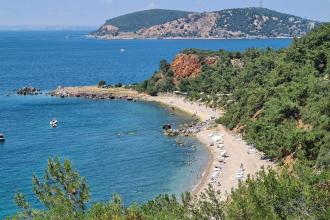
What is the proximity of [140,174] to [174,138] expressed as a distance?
18.4 metres

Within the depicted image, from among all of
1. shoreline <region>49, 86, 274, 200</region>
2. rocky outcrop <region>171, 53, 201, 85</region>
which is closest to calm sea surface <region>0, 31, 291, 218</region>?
shoreline <region>49, 86, 274, 200</region>

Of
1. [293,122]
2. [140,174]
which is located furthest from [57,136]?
[293,122]

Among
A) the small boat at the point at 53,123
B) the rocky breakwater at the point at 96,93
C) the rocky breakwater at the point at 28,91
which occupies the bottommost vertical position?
the rocky breakwater at the point at 28,91

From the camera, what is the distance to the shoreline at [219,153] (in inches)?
2093

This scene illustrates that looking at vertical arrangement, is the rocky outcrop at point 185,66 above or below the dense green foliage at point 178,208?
below

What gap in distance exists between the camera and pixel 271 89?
72.8 meters

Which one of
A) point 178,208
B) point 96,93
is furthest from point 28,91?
point 178,208

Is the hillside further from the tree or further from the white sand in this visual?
the white sand

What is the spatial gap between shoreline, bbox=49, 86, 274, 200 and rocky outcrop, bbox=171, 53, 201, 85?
770 cm

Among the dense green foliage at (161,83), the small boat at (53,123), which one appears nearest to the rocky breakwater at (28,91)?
the dense green foliage at (161,83)

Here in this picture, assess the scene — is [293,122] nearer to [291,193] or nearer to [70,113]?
[291,193]

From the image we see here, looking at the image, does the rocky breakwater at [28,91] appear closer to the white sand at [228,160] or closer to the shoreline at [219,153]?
the shoreline at [219,153]

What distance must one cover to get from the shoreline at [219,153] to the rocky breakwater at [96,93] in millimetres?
3855

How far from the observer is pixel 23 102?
352ft
